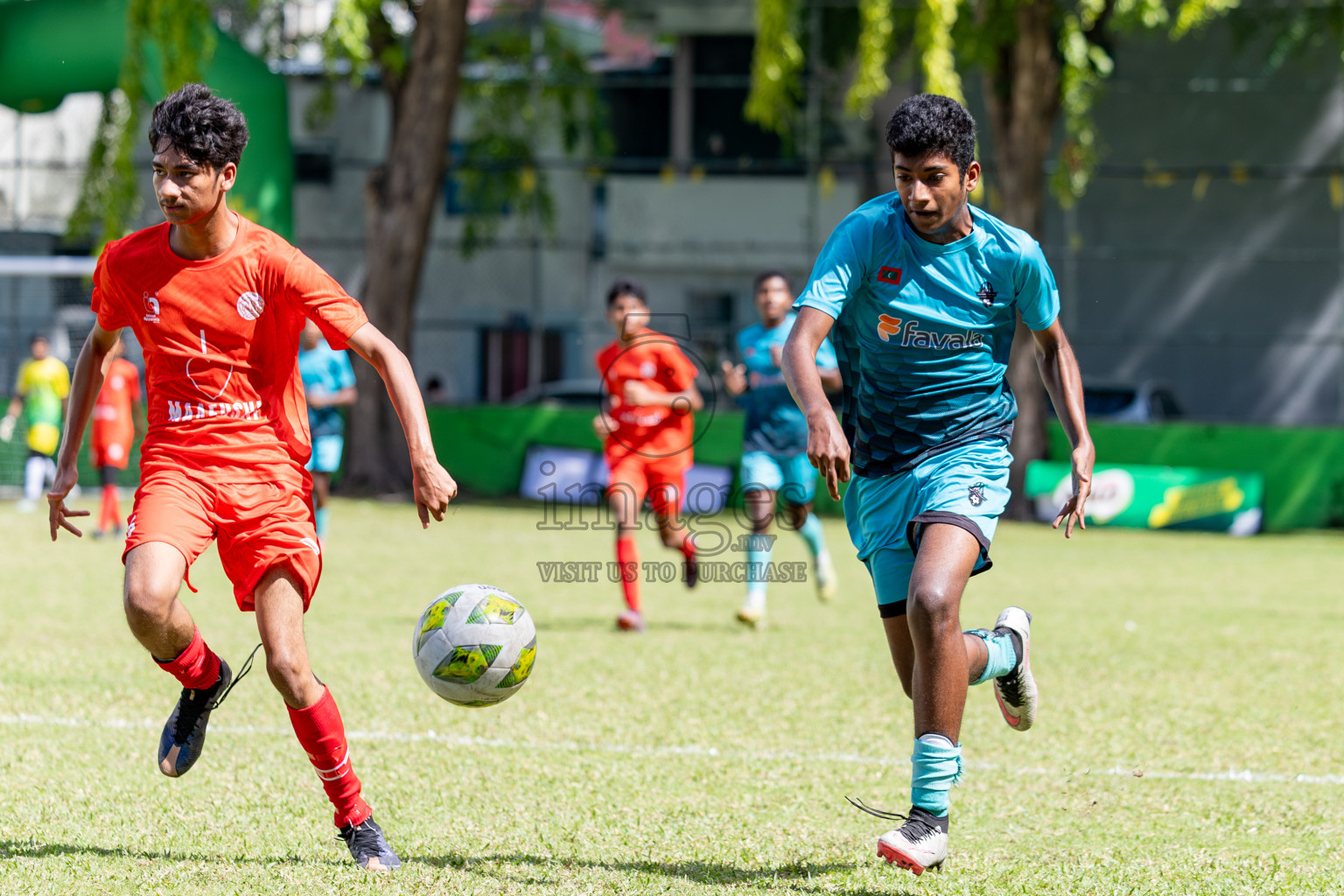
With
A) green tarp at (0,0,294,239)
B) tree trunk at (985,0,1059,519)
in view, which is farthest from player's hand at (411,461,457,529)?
green tarp at (0,0,294,239)

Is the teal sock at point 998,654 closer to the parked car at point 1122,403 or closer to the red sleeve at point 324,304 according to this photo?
the red sleeve at point 324,304

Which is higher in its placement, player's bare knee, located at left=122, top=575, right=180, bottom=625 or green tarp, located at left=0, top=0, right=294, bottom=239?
green tarp, located at left=0, top=0, right=294, bottom=239

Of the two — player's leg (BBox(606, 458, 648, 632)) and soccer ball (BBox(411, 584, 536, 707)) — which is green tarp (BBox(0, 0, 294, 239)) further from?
soccer ball (BBox(411, 584, 536, 707))

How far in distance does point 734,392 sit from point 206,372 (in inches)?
202

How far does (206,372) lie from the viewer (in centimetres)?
416

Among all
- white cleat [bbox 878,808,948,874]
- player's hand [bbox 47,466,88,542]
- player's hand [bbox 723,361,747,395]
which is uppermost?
player's hand [bbox 47,466,88,542]

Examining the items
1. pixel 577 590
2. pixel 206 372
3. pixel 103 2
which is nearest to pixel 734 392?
pixel 577 590

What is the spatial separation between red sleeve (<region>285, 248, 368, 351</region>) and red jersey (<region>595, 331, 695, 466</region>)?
5.02 metres

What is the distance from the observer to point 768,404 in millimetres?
9492

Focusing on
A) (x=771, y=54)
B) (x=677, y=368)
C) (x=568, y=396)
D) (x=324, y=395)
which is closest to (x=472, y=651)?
(x=677, y=368)

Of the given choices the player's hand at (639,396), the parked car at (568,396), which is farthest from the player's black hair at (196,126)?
the parked car at (568,396)

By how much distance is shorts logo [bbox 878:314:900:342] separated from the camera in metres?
4.28

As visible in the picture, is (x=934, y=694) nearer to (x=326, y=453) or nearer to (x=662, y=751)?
Answer: (x=662, y=751)

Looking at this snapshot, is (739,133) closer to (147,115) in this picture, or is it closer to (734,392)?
(147,115)
